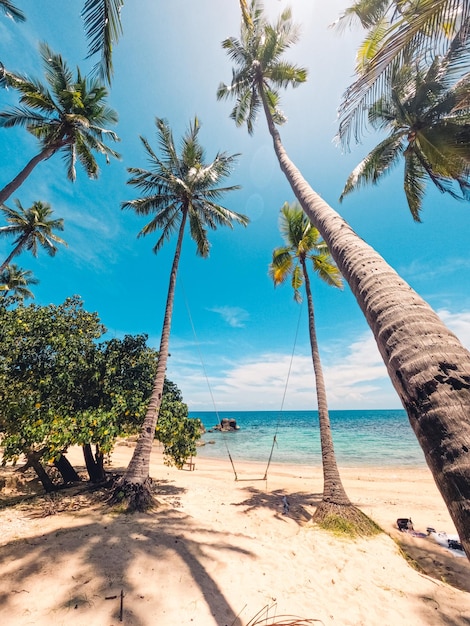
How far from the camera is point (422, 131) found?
8117mm

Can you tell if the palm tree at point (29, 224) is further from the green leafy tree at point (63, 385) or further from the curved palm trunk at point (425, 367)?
the curved palm trunk at point (425, 367)

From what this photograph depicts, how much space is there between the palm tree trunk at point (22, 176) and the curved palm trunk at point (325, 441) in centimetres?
1126

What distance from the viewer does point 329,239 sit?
3762 millimetres

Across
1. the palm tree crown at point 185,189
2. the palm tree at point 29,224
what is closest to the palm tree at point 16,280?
the palm tree at point 29,224

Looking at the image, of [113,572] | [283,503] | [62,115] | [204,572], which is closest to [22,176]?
[62,115]

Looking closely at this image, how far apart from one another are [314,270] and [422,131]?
6.30 metres

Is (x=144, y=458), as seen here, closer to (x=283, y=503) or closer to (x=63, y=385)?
(x=63, y=385)

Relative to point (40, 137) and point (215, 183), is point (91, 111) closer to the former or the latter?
point (40, 137)

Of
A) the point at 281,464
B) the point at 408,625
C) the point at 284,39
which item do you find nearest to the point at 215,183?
the point at 284,39

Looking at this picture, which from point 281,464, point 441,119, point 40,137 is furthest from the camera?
point 281,464

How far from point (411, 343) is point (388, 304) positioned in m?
0.48

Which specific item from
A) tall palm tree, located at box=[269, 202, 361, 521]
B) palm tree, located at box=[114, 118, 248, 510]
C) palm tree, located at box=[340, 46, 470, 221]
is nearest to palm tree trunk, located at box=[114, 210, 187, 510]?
palm tree, located at box=[114, 118, 248, 510]

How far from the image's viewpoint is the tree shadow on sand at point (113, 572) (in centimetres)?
345

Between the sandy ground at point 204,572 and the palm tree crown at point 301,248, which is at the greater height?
the palm tree crown at point 301,248
